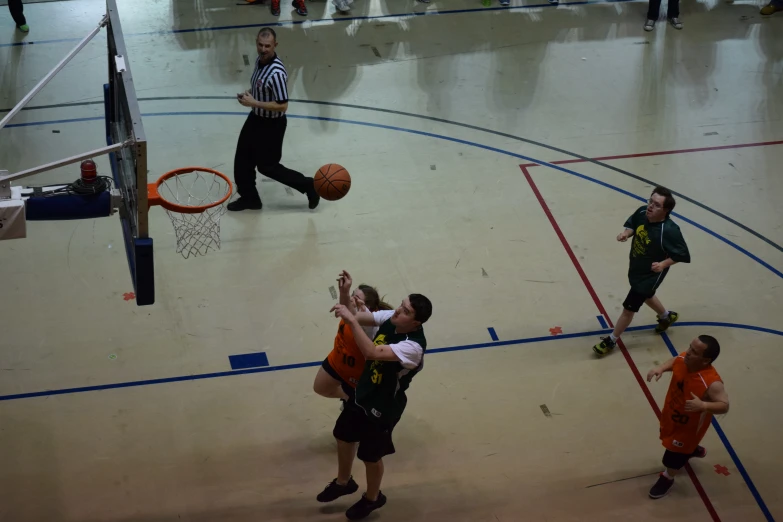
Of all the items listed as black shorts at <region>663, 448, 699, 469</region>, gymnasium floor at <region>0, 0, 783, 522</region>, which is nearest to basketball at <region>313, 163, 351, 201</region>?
gymnasium floor at <region>0, 0, 783, 522</region>

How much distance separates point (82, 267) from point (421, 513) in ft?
12.4

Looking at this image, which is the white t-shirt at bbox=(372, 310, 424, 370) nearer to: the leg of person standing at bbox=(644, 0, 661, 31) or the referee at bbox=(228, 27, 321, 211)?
the referee at bbox=(228, 27, 321, 211)

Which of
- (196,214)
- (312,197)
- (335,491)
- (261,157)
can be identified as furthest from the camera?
(312,197)

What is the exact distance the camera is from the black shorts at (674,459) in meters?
6.15

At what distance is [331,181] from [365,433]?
2884mm

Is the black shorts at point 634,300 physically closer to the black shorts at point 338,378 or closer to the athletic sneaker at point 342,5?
the black shorts at point 338,378

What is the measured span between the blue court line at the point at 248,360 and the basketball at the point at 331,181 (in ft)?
5.14

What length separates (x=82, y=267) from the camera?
7953 mm

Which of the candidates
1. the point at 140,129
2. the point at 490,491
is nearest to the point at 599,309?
the point at 490,491

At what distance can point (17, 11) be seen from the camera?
1118 centimetres

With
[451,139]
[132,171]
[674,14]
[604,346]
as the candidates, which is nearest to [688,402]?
[604,346]

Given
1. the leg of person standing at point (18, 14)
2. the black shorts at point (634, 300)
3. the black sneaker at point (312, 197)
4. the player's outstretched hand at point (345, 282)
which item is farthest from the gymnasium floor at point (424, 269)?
the player's outstretched hand at point (345, 282)

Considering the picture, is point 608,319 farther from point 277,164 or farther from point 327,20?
point 327,20

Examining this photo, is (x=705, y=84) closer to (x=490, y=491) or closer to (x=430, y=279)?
(x=430, y=279)
